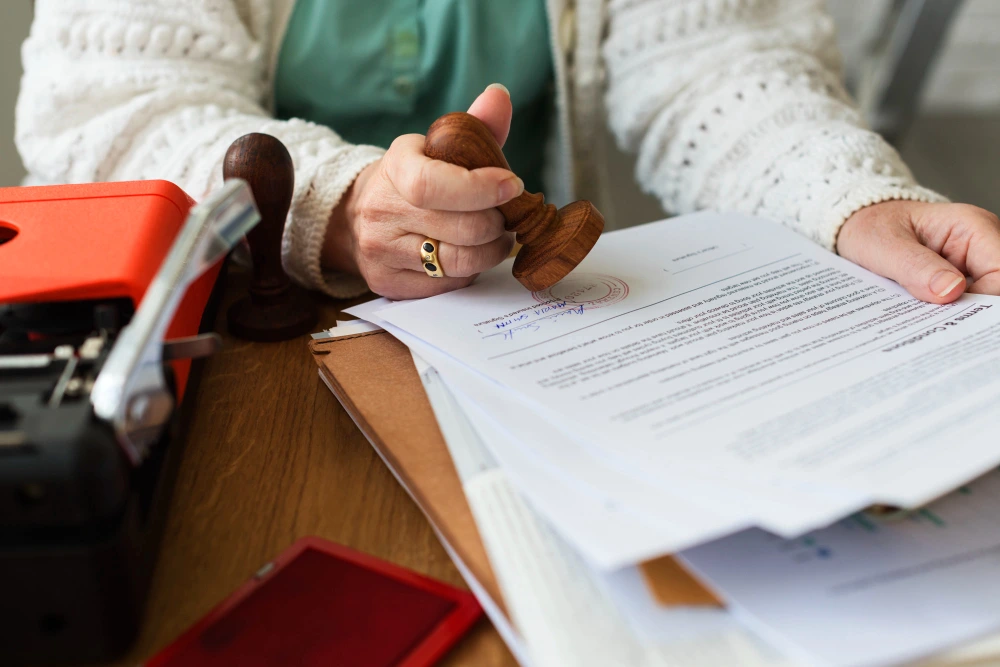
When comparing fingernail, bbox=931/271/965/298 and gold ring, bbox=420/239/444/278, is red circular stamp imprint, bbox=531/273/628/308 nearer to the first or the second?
gold ring, bbox=420/239/444/278

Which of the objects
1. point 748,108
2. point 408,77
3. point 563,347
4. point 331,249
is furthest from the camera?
point 408,77

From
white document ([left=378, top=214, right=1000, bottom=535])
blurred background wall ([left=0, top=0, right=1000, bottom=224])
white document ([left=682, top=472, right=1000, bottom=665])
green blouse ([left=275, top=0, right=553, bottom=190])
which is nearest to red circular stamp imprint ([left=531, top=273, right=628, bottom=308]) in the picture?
white document ([left=378, top=214, right=1000, bottom=535])

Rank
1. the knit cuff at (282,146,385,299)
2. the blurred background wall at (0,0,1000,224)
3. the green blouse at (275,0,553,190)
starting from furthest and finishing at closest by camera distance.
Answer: the blurred background wall at (0,0,1000,224) < the green blouse at (275,0,553,190) < the knit cuff at (282,146,385,299)

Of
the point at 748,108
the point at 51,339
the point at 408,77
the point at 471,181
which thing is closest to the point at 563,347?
the point at 471,181

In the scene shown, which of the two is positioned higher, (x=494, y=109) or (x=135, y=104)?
(x=494, y=109)

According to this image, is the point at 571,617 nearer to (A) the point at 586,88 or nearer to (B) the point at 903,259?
(B) the point at 903,259

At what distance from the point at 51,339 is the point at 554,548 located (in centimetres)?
26

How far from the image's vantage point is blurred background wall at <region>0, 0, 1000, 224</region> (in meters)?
1.59

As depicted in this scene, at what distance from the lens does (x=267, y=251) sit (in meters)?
0.52

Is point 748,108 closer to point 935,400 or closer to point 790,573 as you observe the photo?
point 935,400

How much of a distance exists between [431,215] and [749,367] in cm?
23

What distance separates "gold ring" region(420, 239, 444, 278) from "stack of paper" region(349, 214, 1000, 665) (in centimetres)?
2

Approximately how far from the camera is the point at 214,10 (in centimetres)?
71
